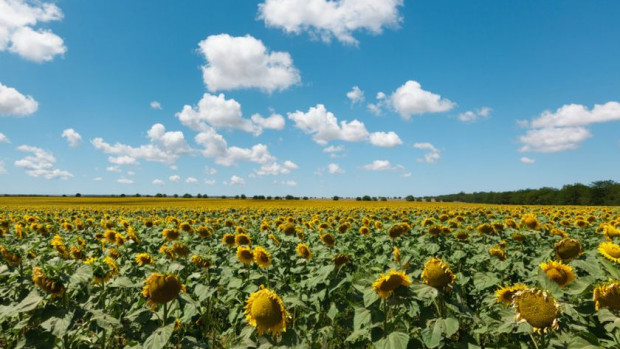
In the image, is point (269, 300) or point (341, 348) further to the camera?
point (341, 348)

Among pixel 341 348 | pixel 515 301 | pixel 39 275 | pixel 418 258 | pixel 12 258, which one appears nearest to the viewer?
pixel 515 301

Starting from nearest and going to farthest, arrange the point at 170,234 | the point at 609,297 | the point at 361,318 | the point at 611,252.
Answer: the point at 609,297
the point at 361,318
the point at 611,252
the point at 170,234

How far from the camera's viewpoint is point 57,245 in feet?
16.6

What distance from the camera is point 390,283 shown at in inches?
101

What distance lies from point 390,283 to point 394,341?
392 mm

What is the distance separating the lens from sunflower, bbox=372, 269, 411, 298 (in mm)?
2545

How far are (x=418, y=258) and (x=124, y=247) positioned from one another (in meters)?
5.83

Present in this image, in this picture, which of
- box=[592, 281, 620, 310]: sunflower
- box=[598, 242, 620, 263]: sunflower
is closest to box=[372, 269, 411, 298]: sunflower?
box=[592, 281, 620, 310]: sunflower

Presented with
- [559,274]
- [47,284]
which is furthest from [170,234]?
[559,274]

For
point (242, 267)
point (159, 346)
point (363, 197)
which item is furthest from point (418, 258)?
point (363, 197)

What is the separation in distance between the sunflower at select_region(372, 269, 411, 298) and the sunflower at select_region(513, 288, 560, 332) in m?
0.71

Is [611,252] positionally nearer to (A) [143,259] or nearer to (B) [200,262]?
(B) [200,262]

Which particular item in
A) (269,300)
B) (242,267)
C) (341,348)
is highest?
(269,300)

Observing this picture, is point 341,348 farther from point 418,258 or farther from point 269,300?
point 269,300
